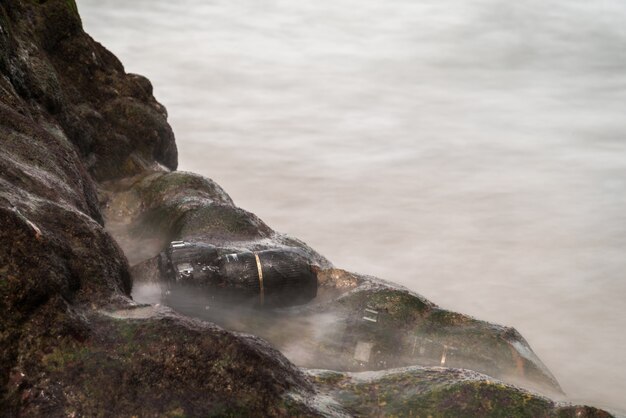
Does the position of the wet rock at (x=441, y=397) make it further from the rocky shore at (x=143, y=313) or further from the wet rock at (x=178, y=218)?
the wet rock at (x=178, y=218)

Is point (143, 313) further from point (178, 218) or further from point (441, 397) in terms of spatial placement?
point (178, 218)

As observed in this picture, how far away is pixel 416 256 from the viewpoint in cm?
1753

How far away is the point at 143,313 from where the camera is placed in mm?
4887

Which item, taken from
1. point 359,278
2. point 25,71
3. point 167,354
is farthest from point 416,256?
point 167,354

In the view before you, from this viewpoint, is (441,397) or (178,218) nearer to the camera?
(441,397)

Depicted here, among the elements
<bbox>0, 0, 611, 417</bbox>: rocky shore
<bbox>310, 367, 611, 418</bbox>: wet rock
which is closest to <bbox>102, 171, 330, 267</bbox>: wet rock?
<bbox>0, 0, 611, 417</bbox>: rocky shore

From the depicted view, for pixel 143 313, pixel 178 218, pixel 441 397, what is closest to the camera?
pixel 143 313

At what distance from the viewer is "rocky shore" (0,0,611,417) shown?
441 centimetres

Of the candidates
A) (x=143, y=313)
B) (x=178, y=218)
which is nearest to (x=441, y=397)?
(x=143, y=313)

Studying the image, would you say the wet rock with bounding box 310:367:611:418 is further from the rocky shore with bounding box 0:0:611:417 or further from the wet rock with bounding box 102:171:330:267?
the wet rock with bounding box 102:171:330:267

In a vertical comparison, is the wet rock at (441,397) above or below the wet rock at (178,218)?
below

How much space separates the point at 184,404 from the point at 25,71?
603 centimetres

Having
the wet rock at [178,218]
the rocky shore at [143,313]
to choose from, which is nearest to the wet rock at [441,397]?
the rocky shore at [143,313]

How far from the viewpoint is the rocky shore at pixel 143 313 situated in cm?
441
